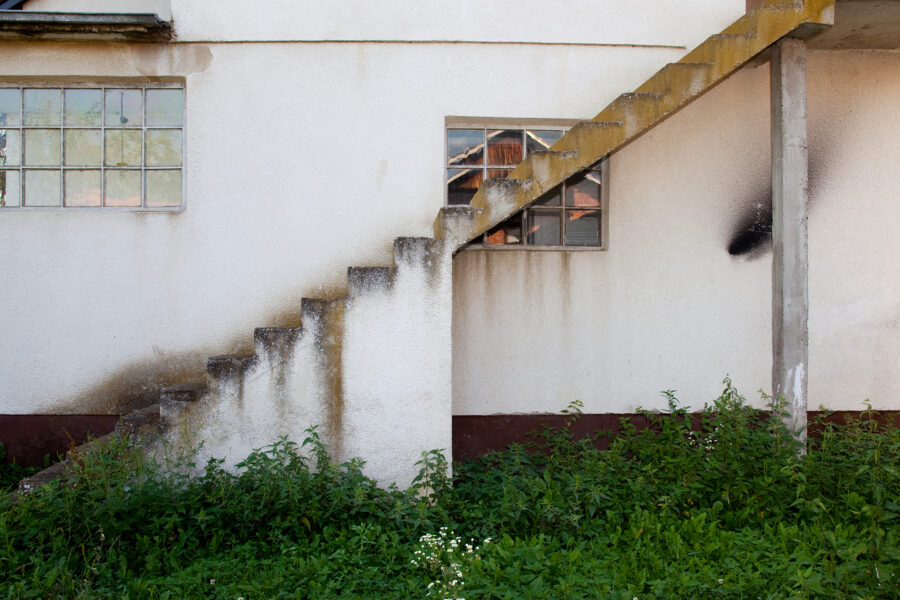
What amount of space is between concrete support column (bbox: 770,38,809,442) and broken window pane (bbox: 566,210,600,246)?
1495mm

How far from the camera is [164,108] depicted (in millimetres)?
5961

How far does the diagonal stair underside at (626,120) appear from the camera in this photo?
185 inches

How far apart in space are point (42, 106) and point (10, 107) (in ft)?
0.96

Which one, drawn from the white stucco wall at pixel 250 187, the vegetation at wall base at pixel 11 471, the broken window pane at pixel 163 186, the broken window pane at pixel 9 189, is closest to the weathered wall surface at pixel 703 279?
the white stucco wall at pixel 250 187

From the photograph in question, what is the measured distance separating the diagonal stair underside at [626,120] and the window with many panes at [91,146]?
294 cm

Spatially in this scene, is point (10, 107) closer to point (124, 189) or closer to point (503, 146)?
point (124, 189)

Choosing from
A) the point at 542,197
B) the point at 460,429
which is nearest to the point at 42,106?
the point at 542,197

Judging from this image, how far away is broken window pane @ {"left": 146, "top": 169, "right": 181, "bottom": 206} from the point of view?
5.95 meters

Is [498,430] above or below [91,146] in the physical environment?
below

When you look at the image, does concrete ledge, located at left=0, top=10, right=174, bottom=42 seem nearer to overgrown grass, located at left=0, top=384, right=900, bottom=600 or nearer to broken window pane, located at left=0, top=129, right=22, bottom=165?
broken window pane, located at left=0, top=129, right=22, bottom=165

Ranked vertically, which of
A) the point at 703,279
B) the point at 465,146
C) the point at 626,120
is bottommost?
the point at 703,279

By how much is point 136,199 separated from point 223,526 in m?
3.22

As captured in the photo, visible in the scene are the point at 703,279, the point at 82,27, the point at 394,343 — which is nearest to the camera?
→ the point at 394,343

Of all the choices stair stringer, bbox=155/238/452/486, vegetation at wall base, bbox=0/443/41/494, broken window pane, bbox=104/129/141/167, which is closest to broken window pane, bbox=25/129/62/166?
broken window pane, bbox=104/129/141/167
